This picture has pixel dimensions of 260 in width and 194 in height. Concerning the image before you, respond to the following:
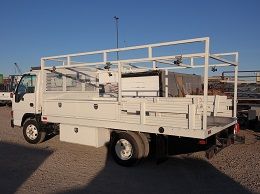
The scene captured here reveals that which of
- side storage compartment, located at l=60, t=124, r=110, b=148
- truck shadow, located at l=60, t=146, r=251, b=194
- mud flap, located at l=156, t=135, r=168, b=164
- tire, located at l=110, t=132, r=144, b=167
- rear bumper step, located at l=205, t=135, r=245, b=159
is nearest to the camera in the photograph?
truck shadow, located at l=60, t=146, r=251, b=194

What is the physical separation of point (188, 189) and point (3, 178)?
348cm

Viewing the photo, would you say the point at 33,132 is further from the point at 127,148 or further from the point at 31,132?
the point at 127,148

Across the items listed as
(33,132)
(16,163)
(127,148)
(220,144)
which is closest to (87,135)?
(127,148)

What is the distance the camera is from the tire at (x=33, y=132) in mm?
9125

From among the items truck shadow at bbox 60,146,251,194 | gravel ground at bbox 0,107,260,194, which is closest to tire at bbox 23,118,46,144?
gravel ground at bbox 0,107,260,194

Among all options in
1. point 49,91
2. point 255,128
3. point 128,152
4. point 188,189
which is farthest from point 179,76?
point 188,189

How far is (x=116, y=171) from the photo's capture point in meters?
6.65

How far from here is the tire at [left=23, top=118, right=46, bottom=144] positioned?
9125 millimetres

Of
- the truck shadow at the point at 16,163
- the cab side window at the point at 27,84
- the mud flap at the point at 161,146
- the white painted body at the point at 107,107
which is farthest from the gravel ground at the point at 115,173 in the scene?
the cab side window at the point at 27,84

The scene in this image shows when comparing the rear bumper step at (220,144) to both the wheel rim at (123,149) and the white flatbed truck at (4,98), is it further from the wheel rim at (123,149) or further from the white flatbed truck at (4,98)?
the white flatbed truck at (4,98)

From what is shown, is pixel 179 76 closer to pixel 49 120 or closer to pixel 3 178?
pixel 49 120

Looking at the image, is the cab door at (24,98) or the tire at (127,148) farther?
the cab door at (24,98)

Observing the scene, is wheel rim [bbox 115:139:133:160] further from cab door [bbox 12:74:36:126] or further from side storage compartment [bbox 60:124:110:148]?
cab door [bbox 12:74:36:126]

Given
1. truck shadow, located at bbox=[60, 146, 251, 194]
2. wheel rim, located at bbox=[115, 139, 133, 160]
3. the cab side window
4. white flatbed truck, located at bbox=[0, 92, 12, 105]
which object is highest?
the cab side window
